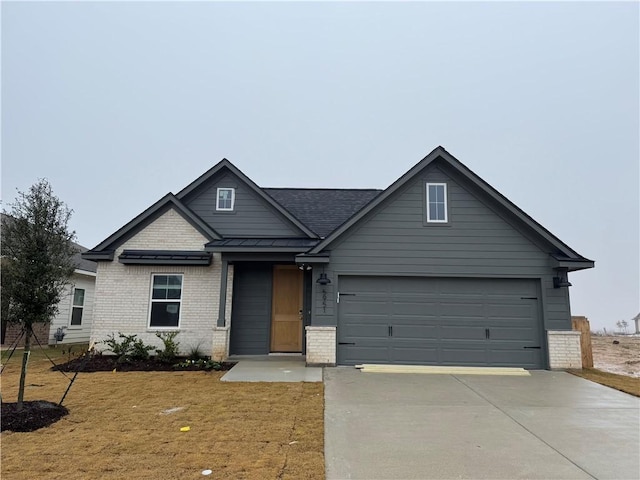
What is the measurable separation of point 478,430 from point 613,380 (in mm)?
5737

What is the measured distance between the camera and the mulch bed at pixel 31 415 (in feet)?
16.7

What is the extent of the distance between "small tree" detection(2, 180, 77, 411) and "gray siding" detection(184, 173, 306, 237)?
6.02 metres

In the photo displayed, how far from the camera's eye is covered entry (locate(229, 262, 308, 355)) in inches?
450

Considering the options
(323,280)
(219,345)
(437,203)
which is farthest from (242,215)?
(437,203)

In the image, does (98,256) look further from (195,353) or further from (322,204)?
(322,204)

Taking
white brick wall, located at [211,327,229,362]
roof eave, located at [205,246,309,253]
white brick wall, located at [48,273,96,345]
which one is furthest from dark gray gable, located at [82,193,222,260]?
white brick wall, located at [48,273,96,345]

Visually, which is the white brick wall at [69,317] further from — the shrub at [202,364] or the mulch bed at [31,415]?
the mulch bed at [31,415]

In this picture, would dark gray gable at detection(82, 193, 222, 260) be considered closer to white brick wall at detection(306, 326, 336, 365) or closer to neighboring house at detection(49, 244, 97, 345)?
white brick wall at detection(306, 326, 336, 365)

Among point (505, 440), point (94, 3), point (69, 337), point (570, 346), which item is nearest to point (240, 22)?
point (94, 3)

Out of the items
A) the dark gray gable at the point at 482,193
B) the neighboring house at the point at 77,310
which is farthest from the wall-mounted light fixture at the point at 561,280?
the neighboring house at the point at 77,310

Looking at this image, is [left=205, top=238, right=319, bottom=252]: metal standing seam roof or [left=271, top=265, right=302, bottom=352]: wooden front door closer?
[left=205, top=238, right=319, bottom=252]: metal standing seam roof

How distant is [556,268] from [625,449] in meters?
6.08

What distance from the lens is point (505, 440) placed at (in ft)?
15.7

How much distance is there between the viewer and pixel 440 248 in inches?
400
